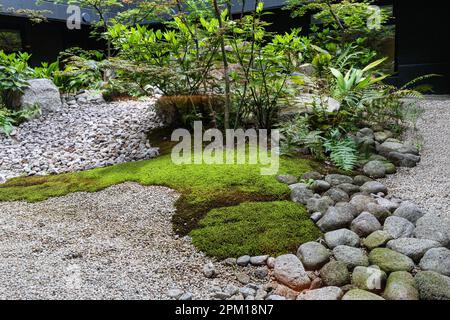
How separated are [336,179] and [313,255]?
1201 mm

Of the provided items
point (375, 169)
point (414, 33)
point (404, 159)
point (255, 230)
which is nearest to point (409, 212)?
point (375, 169)

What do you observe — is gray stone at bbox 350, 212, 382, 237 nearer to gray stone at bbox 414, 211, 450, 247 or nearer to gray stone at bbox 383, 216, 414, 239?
gray stone at bbox 383, 216, 414, 239

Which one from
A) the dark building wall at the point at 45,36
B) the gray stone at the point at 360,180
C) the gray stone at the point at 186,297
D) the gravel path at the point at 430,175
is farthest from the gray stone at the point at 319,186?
the dark building wall at the point at 45,36

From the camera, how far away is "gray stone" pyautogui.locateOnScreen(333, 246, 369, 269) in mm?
2334

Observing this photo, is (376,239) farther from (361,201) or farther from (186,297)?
(186,297)

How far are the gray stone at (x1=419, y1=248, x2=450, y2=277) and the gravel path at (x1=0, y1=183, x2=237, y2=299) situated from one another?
43.5 inches

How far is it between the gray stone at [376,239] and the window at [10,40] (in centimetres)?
1255

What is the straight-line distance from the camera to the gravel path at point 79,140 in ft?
16.7

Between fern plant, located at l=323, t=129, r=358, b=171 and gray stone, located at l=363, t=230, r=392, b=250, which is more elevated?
fern plant, located at l=323, t=129, r=358, b=171

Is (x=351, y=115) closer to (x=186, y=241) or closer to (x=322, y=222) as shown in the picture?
(x=322, y=222)

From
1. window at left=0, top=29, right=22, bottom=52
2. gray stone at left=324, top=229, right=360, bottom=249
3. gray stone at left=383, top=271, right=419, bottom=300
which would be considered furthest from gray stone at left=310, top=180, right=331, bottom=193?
window at left=0, top=29, right=22, bottom=52

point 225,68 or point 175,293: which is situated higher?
point 225,68

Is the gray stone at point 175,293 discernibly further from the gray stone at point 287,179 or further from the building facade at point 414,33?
the building facade at point 414,33

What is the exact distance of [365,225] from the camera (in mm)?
2678
